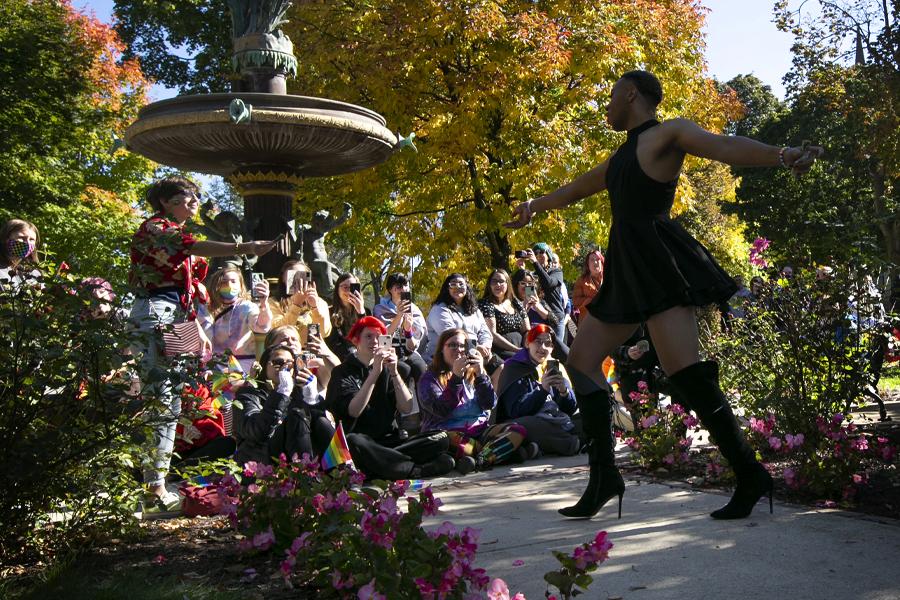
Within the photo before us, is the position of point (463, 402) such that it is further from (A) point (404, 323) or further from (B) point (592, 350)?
(B) point (592, 350)

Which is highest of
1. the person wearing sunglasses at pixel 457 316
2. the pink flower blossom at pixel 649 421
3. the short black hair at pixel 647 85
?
the short black hair at pixel 647 85

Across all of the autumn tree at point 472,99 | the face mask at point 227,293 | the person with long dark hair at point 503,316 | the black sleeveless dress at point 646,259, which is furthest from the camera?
the autumn tree at point 472,99

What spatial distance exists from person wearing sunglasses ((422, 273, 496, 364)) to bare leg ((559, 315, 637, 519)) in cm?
473

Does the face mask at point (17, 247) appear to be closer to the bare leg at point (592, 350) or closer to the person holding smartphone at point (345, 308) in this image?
the person holding smartphone at point (345, 308)

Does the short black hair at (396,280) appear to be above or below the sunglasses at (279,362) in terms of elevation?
above

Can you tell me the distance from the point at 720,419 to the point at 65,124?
78.8 ft

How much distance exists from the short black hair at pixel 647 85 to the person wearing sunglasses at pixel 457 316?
4.89 meters

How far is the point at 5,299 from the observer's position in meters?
3.65

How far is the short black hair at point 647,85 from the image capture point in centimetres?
442

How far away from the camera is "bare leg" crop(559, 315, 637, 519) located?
4332 millimetres

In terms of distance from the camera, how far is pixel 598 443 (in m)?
4.36

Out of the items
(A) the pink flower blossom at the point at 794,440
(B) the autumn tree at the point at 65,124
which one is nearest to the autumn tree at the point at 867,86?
(A) the pink flower blossom at the point at 794,440

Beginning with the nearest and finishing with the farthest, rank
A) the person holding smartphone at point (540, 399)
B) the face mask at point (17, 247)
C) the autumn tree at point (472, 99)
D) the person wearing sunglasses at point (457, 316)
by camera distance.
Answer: the face mask at point (17, 247)
the person holding smartphone at point (540, 399)
the person wearing sunglasses at point (457, 316)
the autumn tree at point (472, 99)

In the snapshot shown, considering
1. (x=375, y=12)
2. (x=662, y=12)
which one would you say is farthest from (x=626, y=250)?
(x=662, y=12)
